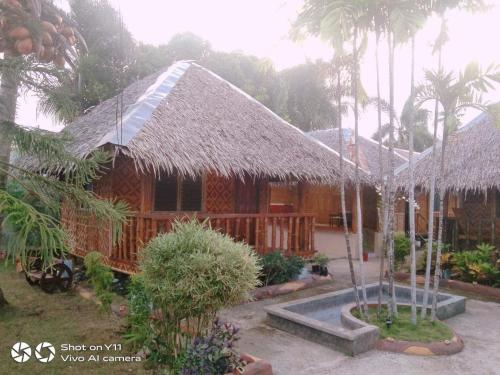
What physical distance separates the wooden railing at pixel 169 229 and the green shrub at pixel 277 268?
347mm

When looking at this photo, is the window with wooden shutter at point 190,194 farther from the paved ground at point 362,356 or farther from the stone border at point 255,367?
the stone border at point 255,367

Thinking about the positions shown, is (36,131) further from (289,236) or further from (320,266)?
(320,266)

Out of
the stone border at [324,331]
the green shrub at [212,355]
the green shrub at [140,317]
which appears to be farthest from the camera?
the stone border at [324,331]

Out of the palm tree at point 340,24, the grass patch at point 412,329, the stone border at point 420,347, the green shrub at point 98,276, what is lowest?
the stone border at point 420,347

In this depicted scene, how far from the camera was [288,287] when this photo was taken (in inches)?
314

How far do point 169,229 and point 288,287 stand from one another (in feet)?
8.89

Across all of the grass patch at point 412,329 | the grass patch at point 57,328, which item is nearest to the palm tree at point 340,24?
the grass patch at point 412,329

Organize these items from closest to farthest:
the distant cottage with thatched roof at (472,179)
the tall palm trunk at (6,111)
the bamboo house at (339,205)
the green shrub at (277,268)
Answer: the tall palm trunk at (6,111)
the green shrub at (277,268)
the distant cottage with thatched roof at (472,179)
the bamboo house at (339,205)

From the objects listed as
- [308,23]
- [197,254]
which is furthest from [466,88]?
[197,254]

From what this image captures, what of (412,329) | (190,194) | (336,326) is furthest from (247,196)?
(412,329)

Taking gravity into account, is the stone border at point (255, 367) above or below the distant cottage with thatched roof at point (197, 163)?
below

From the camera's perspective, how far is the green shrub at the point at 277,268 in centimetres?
795

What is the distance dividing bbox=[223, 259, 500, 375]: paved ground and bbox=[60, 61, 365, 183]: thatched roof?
2832mm

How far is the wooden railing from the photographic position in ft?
22.6
